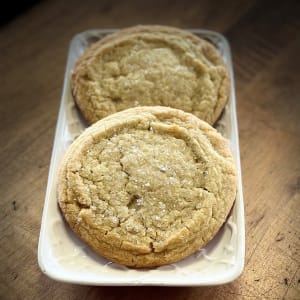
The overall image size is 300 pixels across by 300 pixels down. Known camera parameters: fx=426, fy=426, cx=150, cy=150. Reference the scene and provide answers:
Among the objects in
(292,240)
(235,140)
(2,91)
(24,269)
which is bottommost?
(292,240)

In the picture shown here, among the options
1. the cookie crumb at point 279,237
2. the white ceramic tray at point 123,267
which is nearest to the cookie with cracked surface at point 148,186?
the white ceramic tray at point 123,267

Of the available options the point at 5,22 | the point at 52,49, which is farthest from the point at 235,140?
the point at 5,22

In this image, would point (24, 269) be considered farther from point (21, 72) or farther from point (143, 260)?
point (21, 72)

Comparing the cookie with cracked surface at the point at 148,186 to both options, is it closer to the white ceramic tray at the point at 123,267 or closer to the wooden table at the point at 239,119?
A: the white ceramic tray at the point at 123,267

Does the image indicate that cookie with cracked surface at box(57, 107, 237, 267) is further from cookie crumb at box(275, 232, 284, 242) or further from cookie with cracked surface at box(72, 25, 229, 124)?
cookie crumb at box(275, 232, 284, 242)

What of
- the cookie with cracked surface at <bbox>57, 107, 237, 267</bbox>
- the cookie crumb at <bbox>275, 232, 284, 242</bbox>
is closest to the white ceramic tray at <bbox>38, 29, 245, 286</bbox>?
the cookie with cracked surface at <bbox>57, 107, 237, 267</bbox>

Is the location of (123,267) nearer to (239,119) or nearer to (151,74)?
(151,74)
